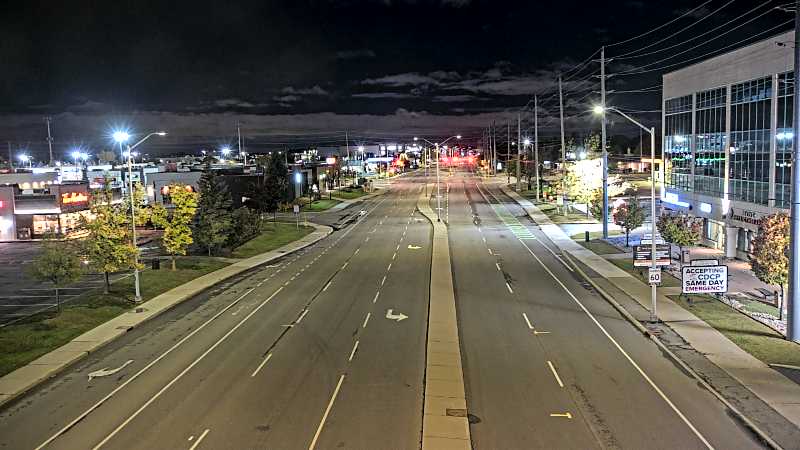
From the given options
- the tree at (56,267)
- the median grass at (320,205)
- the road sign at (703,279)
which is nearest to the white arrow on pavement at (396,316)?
the road sign at (703,279)

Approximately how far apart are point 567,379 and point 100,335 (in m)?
18.4

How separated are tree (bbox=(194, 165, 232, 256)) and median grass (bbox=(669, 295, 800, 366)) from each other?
1189 inches

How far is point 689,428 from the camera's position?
51.1ft

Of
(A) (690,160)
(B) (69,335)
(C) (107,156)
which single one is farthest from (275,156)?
(C) (107,156)

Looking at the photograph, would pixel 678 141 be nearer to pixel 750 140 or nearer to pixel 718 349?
pixel 750 140

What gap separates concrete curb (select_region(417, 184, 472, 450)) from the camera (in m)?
15.2

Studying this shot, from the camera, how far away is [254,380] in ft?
64.4

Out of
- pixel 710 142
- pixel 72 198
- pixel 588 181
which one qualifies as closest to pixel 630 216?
pixel 710 142

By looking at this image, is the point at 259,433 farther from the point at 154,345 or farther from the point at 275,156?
the point at 275,156

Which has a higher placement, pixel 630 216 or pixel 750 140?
pixel 750 140

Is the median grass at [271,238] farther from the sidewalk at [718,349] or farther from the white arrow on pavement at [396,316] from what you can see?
the sidewalk at [718,349]

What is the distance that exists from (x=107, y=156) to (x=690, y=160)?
157426 mm

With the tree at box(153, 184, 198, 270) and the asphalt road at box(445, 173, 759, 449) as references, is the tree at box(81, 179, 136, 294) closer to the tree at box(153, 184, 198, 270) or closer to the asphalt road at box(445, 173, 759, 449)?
the tree at box(153, 184, 198, 270)

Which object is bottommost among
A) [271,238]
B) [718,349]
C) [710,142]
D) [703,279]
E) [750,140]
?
[718,349]
